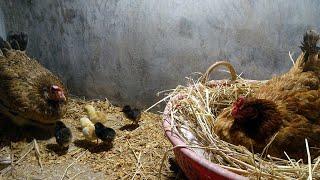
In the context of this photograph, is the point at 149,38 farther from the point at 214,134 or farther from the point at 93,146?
the point at 214,134

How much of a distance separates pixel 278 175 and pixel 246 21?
1.57 metres

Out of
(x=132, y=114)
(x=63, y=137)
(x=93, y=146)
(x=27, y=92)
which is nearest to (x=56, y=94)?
(x=27, y=92)

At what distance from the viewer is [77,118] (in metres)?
3.57

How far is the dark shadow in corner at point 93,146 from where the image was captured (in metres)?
2.99

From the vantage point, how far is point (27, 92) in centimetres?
306

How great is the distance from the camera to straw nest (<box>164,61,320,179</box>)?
1.68 m

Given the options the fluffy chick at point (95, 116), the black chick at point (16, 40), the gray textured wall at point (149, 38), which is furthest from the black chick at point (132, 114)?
the black chick at point (16, 40)

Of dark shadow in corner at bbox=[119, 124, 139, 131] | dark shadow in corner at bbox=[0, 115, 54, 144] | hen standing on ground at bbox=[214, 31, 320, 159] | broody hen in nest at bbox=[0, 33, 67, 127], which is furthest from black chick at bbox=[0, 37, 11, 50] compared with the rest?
hen standing on ground at bbox=[214, 31, 320, 159]

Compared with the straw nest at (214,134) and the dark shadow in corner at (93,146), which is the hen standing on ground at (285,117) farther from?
the dark shadow in corner at (93,146)

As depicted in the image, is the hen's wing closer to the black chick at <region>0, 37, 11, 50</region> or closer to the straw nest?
the black chick at <region>0, 37, 11, 50</region>

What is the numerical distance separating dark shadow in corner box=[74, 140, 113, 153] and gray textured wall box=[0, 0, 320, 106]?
0.74m

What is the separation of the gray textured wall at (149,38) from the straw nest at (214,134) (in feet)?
1.42

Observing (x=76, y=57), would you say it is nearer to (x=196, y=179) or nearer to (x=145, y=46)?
(x=145, y=46)

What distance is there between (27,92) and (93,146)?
29.4 inches
